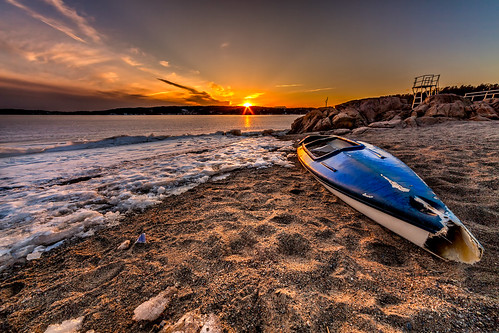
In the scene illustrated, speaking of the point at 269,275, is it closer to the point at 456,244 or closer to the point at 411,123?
the point at 456,244

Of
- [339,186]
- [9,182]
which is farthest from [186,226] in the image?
[9,182]

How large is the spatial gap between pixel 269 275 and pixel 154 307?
1164 millimetres

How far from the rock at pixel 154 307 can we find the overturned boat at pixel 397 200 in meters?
2.94

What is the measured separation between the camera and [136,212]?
11.9ft

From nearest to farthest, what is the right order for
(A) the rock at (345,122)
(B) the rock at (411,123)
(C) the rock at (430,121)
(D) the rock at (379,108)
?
1. (B) the rock at (411,123)
2. (C) the rock at (430,121)
3. (A) the rock at (345,122)
4. (D) the rock at (379,108)

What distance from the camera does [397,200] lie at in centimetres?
268

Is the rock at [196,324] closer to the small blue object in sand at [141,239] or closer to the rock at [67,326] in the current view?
the rock at [67,326]

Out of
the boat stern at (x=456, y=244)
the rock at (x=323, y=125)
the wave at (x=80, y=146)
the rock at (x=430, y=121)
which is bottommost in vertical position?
the wave at (x=80, y=146)

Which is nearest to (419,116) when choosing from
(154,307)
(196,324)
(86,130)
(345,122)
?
(345,122)

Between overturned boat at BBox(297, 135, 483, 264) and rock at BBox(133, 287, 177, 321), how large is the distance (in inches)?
116

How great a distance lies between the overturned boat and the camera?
215 cm

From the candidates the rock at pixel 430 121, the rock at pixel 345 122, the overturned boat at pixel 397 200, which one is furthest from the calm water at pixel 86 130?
the rock at pixel 430 121

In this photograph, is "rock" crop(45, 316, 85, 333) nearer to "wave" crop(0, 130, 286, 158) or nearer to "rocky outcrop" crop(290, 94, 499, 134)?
"wave" crop(0, 130, 286, 158)

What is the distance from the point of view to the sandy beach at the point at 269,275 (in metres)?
1.61
